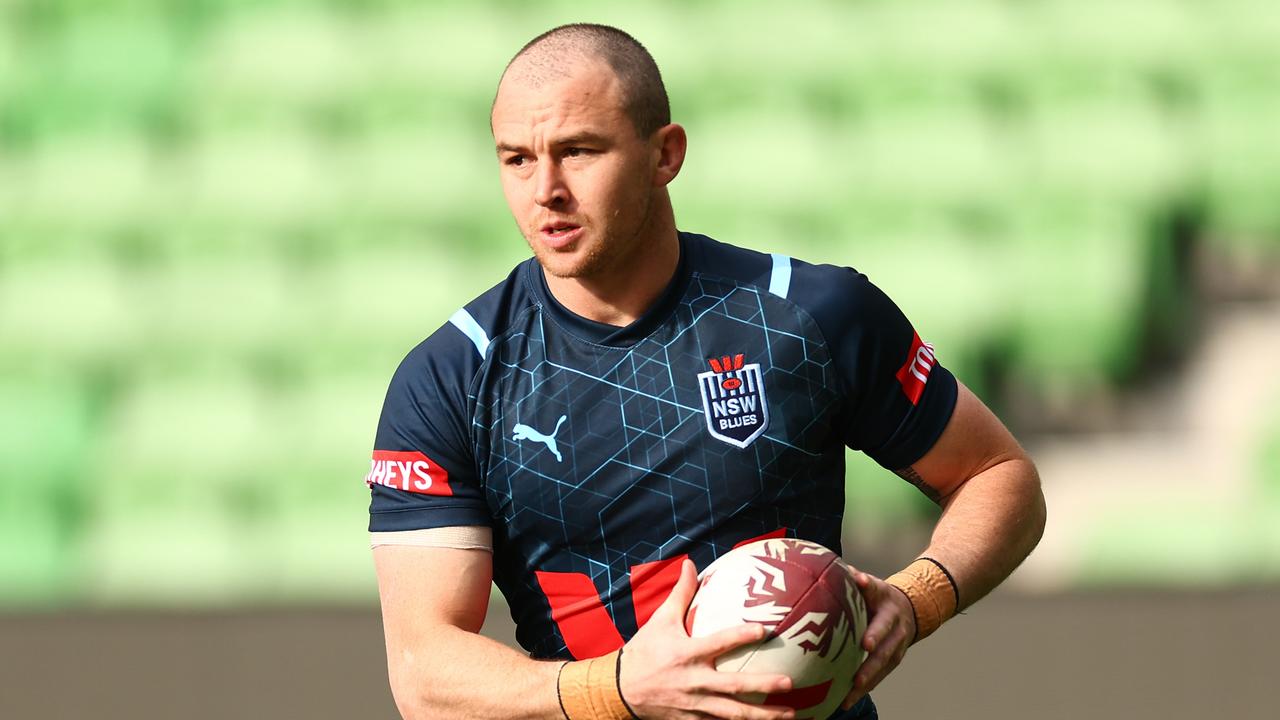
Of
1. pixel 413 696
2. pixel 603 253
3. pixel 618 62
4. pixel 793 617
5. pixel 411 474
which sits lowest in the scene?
pixel 413 696

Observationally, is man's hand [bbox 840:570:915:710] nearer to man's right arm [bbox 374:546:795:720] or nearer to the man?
the man

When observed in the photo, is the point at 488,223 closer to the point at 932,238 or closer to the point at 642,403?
the point at 932,238

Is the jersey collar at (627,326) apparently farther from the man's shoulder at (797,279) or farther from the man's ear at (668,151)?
the man's ear at (668,151)

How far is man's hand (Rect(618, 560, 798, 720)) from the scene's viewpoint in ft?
7.28

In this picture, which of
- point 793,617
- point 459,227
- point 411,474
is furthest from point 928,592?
point 459,227

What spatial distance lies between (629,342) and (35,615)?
395cm

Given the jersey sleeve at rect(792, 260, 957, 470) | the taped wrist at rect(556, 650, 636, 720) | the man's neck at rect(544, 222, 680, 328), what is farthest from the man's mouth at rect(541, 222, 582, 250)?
the taped wrist at rect(556, 650, 636, 720)

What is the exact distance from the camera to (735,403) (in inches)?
104

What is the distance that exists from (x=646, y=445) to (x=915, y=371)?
492 millimetres

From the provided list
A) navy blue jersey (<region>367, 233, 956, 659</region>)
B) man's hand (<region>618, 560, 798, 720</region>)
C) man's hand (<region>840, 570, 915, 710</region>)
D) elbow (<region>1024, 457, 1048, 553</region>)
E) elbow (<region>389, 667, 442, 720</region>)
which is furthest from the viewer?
elbow (<region>1024, 457, 1048, 553</region>)

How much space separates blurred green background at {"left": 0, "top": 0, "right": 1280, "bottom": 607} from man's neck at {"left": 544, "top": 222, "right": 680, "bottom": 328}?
339 centimetres

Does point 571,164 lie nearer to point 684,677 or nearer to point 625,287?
point 625,287

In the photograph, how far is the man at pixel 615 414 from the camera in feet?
8.30

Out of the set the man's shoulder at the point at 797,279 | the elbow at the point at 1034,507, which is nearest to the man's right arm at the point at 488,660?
the man's shoulder at the point at 797,279
